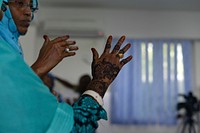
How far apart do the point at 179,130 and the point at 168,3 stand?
181 cm

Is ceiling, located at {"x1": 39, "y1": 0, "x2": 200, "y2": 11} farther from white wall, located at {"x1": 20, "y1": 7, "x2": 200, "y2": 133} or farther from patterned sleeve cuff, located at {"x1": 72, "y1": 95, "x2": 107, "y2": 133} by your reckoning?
patterned sleeve cuff, located at {"x1": 72, "y1": 95, "x2": 107, "y2": 133}

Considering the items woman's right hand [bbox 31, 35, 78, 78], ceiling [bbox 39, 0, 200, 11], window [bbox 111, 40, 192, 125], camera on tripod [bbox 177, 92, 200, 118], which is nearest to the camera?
woman's right hand [bbox 31, 35, 78, 78]

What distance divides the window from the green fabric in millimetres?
3538

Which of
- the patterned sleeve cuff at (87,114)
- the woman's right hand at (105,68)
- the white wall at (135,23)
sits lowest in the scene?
the patterned sleeve cuff at (87,114)

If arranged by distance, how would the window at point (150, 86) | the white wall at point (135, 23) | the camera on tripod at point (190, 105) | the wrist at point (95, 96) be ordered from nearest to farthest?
the wrist at point (95, 96), the camera on tripod at point (190, 105), the window at point (150, 86), the white wall at point (135, 23)

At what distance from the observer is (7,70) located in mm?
495

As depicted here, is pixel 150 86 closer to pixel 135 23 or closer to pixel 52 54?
pixel 135 23

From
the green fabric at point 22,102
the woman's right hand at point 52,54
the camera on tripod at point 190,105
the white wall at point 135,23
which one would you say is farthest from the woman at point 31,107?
the white wall at point 135,23

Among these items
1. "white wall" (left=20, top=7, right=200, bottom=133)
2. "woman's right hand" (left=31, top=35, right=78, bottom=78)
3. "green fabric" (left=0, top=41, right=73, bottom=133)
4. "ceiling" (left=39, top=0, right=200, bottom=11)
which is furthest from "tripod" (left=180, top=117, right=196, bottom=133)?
"green fabric" (left=0, top=41, right=73, bottom=133)

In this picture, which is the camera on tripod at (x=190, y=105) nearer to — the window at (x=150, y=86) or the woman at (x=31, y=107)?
the window at (x=150, y=86)

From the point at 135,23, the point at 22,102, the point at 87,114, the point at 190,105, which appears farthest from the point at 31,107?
the point at 135,23

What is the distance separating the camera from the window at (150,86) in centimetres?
402

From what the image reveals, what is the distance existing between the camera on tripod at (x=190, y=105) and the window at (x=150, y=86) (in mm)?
228

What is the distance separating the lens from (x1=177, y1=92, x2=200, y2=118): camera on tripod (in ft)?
12.3
